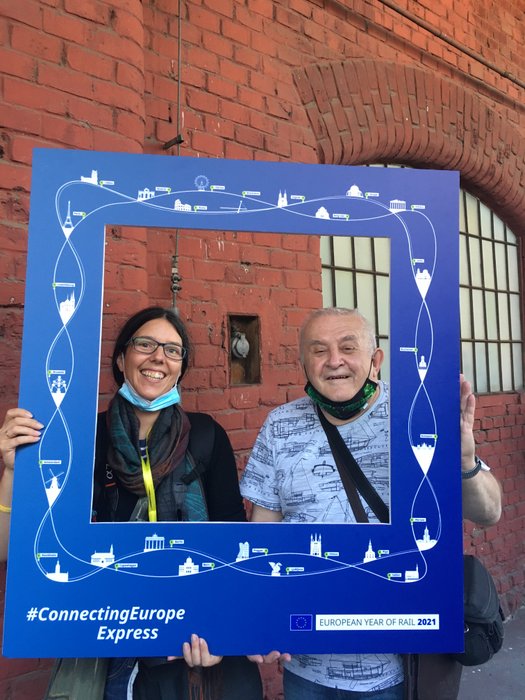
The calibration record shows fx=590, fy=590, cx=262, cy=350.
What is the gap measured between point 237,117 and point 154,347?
1.62 metres

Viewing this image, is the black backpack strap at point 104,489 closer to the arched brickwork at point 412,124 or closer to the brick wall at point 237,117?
the brick wall at point 237,117

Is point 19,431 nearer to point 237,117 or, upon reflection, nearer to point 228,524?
point 228,524

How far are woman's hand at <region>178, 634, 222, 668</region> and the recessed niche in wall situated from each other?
150 cm

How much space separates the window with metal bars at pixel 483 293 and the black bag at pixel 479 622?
225cm

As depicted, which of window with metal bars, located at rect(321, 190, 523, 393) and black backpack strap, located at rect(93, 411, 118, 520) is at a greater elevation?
window with metal bars, located at rect(321, 190, 523, 393)

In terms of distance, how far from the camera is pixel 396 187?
1533 mm

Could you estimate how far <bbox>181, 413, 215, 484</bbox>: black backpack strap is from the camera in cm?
168

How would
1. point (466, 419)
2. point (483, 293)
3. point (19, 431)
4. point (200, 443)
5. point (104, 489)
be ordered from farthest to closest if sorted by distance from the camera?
point (483, 293) → point (200, 443) → point (104, 489) → point (466, 419) → point (19, 431)

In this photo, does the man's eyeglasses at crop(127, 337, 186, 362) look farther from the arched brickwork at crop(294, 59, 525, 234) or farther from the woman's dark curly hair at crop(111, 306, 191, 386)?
the arched brickwork at crop(294, 59, 525, 234)

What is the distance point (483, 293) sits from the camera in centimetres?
481

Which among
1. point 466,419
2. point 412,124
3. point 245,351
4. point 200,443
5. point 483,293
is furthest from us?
point 483,293

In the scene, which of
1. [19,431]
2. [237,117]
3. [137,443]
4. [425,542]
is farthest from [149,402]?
[237,117]

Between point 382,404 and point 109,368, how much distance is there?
1.15 m

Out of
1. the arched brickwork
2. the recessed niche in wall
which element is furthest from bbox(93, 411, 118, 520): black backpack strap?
the arched brickwork
